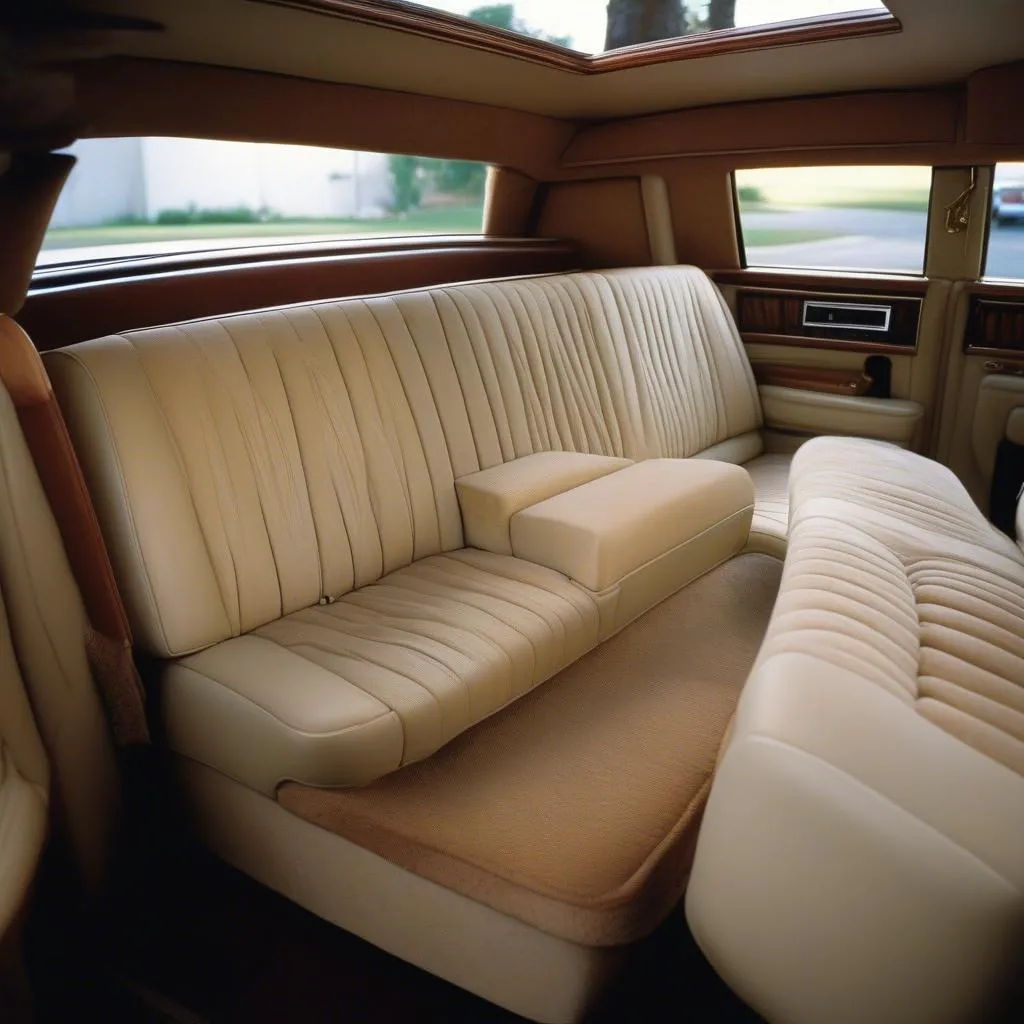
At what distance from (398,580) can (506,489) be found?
373 millimetres

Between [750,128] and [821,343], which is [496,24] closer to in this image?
[750,128]

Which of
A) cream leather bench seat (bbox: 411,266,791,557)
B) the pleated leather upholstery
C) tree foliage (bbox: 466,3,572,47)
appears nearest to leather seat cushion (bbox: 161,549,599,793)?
the pleated leather upholstery

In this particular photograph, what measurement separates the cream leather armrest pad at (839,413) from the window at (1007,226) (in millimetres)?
580

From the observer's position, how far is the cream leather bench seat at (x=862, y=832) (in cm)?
77

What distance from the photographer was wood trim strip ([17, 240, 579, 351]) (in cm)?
221

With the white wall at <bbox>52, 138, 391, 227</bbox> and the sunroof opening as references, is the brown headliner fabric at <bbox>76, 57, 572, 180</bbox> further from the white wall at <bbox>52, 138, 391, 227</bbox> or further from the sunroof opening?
the sunroof opening

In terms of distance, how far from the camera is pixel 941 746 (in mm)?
873

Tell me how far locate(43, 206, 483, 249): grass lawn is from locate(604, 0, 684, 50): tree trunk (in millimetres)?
1185

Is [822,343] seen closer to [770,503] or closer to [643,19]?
[770,503]

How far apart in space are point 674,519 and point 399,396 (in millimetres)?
793

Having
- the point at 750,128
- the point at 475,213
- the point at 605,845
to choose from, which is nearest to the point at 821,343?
the point at 750,128

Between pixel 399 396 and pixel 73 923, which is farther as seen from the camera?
pixel 399 396

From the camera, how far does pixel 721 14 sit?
2.36m

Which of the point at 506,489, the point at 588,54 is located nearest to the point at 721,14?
the point at 588,54
